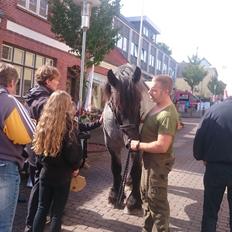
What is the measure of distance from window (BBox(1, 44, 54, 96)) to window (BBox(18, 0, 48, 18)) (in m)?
1.81

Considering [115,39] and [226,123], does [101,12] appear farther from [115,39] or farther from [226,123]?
[226,123]

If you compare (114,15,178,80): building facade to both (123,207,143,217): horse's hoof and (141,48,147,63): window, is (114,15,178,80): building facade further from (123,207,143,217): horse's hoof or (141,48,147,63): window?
(123,207,143,217): horse's hoof

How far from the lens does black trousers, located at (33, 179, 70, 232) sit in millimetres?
3665

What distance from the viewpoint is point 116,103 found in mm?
4352

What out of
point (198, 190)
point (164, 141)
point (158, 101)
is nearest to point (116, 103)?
point (158, 101)

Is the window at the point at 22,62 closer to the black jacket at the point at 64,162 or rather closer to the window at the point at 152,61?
the black jacket at the point at 64,162

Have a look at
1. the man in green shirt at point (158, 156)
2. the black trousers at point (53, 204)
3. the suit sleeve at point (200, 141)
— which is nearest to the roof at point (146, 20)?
the suit sleeve at point (200, 141)

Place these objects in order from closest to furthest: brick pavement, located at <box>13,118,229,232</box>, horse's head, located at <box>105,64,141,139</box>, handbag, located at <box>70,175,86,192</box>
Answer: horse's head, located at <box>105,64,141,139</box> → handbag, located at <box>70,175,86,192</box> → brick pavement, located at <box>13,118,229,232</box>

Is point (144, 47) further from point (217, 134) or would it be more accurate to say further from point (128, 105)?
point (217, 134)

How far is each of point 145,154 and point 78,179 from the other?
996 mm

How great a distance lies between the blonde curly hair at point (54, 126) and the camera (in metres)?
3.45

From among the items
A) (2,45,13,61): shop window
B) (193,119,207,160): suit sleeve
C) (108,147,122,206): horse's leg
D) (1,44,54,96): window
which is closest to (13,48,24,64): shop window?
(1,44,54,96): window

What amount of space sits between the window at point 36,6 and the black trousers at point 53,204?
42.4 feet

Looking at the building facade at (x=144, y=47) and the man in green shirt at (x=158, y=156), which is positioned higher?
the building facade at (x=144, y=47)
